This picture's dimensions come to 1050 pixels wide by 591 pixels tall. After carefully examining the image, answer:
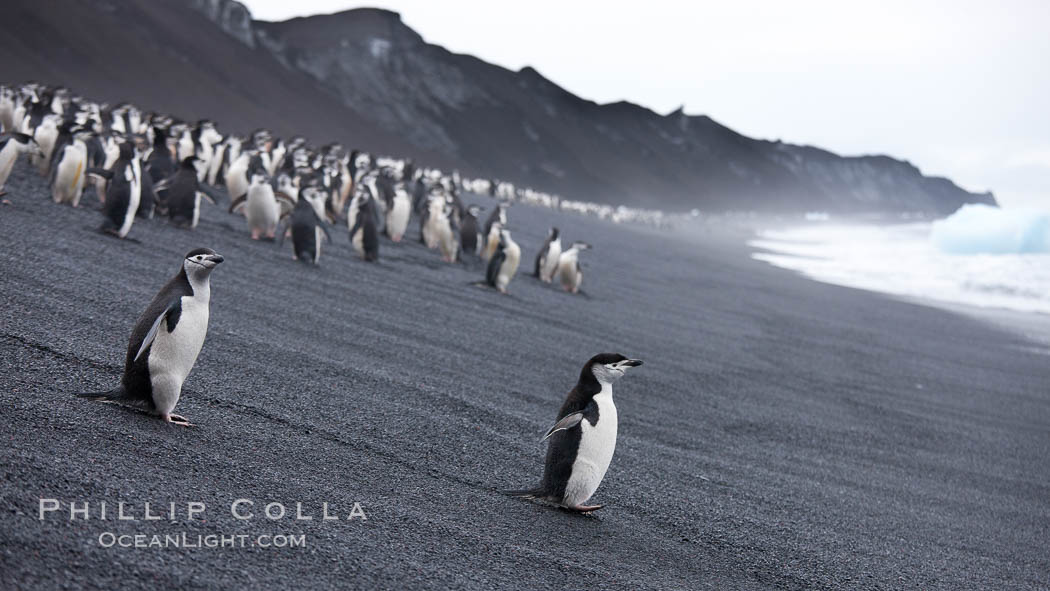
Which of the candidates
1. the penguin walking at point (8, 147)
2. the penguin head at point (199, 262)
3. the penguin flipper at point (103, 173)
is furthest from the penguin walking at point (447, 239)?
the penguin head at point (199, 262)

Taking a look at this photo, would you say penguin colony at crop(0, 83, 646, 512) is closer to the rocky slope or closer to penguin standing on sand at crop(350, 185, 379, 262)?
penguin standing on sand at crop(350, 185, 379, 262)

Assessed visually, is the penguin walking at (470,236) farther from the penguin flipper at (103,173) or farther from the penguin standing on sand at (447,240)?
the penguin flipper at (103,173)

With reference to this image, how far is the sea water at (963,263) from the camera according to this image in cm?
2103

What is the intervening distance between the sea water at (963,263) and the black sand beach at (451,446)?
12.4 metres

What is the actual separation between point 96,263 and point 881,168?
196 metres

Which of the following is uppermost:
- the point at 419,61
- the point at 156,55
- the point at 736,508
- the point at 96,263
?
the point at 419,61

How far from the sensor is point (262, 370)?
4910mm

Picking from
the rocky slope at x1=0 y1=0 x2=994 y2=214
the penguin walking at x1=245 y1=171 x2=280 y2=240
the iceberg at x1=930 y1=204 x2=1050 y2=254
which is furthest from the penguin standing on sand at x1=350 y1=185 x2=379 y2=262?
the rocky slope at x1=0 y1=0 x2=994 y2=214

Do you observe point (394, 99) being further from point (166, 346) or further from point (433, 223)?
point (166, 346)

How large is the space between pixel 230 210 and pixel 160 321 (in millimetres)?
8234

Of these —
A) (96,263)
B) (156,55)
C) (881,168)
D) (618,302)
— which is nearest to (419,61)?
(156,55)

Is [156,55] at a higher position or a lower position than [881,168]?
lower

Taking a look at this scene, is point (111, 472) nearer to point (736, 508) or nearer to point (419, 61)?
point (736, 508)

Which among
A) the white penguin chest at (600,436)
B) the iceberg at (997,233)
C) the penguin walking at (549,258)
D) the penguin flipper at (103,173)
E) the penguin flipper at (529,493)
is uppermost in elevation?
the iceberg at (997,233)
